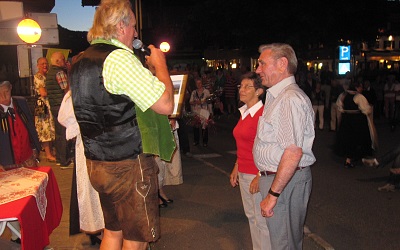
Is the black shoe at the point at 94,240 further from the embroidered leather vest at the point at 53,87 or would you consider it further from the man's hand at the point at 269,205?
the embroidered leather vest at the point at 53,87

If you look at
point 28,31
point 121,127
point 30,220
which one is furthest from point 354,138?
point 28,31

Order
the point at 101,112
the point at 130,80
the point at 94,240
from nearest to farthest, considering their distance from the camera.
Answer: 1. the point at 130,80
2. the point at 101,112
3. the point at 94,240

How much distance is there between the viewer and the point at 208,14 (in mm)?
21859

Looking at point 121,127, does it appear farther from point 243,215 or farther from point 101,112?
point 243,215

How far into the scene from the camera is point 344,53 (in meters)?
19.5

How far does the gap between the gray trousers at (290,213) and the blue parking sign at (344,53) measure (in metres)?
17.8

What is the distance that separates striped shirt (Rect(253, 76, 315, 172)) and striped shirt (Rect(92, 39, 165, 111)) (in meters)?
0.87

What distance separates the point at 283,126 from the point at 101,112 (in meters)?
1.16

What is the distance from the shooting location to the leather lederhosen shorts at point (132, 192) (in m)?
2.50

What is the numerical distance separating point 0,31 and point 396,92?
13941 mm

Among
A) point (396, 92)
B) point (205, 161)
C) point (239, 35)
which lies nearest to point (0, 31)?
point (205, 161)

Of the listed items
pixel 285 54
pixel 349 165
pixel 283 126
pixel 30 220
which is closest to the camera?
pixel 283 126

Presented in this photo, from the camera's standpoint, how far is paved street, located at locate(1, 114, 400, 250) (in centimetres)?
493

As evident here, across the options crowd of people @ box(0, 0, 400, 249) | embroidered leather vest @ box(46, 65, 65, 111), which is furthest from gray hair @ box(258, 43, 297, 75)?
embroidered leather vest @ box(46, 65, 65, 111)
